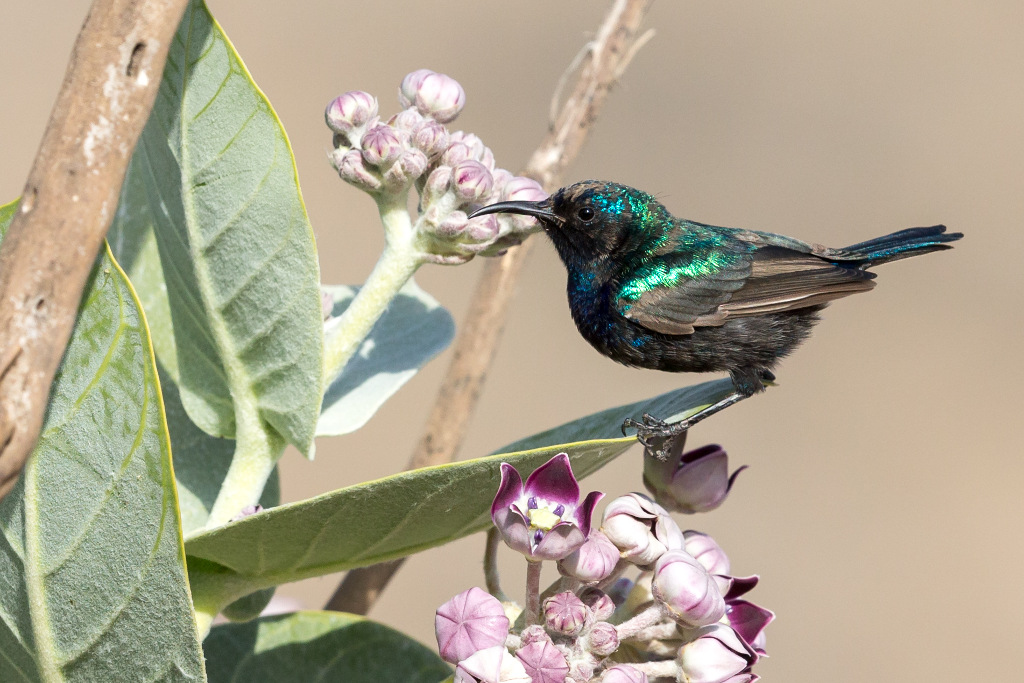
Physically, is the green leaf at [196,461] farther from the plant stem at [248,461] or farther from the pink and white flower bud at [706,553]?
the pink and white flower bud at [706,553]

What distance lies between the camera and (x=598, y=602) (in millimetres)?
1255

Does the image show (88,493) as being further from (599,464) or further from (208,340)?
(599,464)

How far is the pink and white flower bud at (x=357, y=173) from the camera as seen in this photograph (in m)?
1.55

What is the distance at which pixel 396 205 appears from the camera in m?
1.58

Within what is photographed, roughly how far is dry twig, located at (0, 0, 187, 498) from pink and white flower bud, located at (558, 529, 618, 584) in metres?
0.65

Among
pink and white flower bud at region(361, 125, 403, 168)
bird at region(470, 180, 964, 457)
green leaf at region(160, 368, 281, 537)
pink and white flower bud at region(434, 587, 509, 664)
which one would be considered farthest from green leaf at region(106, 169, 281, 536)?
bird at region(470, 180, 964, 457)

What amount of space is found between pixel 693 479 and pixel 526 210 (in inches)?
22.3

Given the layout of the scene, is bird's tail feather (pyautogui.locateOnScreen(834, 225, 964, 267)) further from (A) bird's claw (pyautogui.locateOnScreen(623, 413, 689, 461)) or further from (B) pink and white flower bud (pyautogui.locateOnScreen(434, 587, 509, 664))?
(B) pink and white flower bud (pyautogui.locateOnScreen(434, 587, 509, 664))

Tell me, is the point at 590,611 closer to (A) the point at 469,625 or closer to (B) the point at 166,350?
(A) the point at 469,625

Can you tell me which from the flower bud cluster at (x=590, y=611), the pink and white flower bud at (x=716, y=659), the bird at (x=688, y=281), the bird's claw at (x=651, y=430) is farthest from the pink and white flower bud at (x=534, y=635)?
the bird at (x=688, y=281)

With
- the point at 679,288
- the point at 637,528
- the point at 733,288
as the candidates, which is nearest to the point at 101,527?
the point at 637,528

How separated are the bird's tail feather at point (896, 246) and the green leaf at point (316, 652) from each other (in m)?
1.52

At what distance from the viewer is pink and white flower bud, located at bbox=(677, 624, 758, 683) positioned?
3.98 feet

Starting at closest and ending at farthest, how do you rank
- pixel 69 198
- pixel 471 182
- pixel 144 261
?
pixel 69 198 → pixel 471 182 → pixel 144 261
